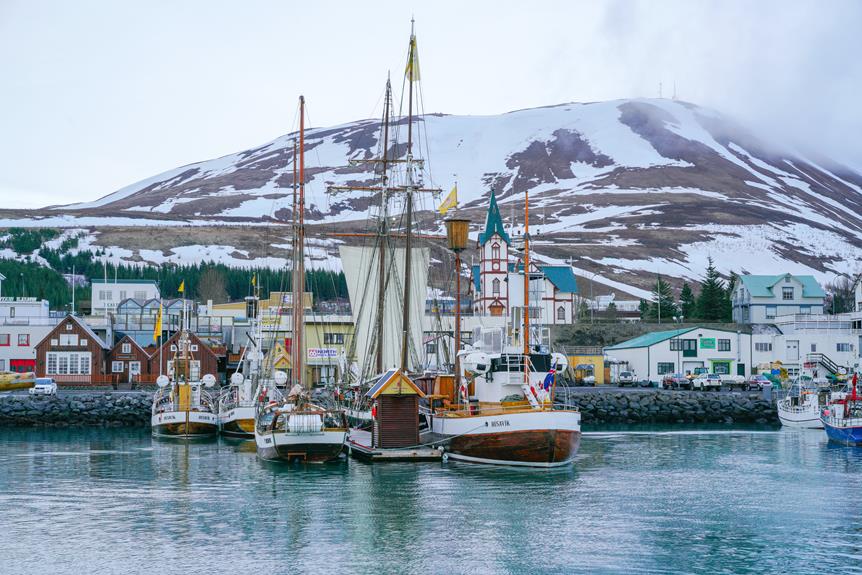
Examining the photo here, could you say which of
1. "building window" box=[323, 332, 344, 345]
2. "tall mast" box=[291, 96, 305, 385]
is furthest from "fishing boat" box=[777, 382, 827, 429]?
"building window" box=[323, 332, 344, 345]

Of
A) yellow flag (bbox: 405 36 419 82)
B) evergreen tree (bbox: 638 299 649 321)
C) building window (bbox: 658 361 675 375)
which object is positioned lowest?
building window (bbox: 658 361 675 375)

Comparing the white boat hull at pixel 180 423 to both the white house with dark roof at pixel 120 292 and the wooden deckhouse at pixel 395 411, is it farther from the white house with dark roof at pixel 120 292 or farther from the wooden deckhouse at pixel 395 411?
the white house with dark roof at pixel 120 292

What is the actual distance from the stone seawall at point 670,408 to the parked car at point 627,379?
1413 cm

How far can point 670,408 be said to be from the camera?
83.4m

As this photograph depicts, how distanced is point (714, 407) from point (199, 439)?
131 feet

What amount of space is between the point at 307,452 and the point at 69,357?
54.0m

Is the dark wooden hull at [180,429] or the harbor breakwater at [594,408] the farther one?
the harbor breakwater at [594,408]

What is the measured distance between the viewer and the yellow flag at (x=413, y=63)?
6369cm

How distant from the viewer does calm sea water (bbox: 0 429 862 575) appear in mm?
30344

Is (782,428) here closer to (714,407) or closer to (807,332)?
(714,407)

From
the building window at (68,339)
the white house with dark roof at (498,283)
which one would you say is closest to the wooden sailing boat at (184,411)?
the building window at (68,339)

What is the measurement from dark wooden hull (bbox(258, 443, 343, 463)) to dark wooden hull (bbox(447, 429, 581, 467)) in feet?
20.5

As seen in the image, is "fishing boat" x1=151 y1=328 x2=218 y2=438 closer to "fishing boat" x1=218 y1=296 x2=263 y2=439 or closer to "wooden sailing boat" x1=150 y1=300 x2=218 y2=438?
"wooden sailing boat" x1=150 y1=300 x2=218 y2=438

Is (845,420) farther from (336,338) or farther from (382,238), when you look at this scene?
(336,338)
